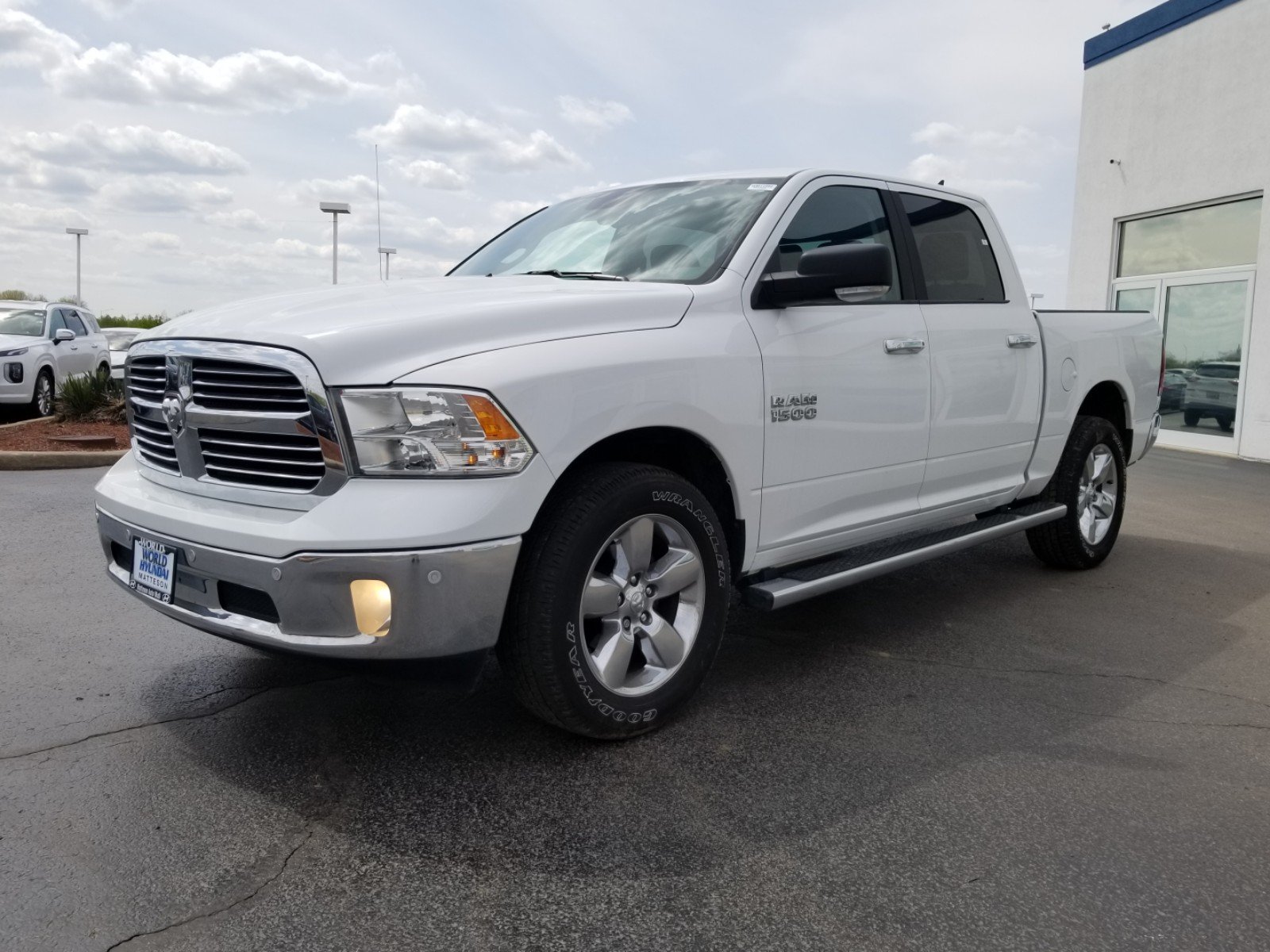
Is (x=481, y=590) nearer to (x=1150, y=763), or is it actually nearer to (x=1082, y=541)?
(x=1150, y=763)

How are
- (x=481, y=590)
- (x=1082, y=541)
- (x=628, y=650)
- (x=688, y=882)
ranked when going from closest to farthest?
(x=688, y=882) → (x=481, y=590) → (x=628, y=650) → (x=1082, y=541)

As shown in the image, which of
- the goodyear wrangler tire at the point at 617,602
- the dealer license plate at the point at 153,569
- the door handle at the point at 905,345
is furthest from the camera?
the door handle at the point at 905,345

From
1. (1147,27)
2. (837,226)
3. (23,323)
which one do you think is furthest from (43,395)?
(1147,27)

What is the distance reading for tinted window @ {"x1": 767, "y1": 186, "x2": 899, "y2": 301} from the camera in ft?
12.9

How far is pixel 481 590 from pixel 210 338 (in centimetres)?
111

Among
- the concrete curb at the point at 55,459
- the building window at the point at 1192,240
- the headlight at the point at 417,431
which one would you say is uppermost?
the building window at the point at 1192,240

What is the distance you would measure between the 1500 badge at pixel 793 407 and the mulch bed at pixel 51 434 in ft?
29.2

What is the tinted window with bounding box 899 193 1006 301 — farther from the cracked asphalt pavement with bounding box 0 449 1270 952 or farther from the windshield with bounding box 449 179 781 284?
the cracked asphalt pavement with bounding box 0 449 1270 952

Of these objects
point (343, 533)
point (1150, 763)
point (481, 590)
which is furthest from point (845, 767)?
point (343, 533)

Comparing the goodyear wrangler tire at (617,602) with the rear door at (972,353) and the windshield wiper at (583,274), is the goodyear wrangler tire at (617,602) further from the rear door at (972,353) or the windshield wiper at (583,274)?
the rear door at (972,353)

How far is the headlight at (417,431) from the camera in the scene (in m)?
2.78

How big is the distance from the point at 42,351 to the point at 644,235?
12534mm

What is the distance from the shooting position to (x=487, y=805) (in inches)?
116

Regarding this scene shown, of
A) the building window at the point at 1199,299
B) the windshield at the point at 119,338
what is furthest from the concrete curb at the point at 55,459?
the windshield at the point at 119,338
